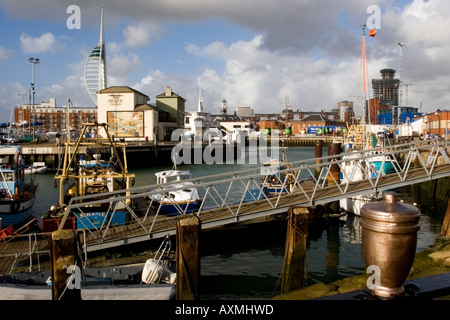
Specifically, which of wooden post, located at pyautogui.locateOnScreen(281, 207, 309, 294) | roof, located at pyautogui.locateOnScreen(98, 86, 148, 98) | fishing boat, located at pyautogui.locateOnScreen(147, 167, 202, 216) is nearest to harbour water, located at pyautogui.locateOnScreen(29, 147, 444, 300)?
wooden post, located at pyautogui.locateOnScreen(281, 207, 309, 294)

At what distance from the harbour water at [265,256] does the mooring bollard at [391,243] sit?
32.4 ft

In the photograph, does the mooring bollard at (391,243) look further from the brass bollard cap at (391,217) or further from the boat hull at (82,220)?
the boat hull at (82,220)

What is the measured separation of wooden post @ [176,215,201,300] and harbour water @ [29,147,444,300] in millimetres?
3971

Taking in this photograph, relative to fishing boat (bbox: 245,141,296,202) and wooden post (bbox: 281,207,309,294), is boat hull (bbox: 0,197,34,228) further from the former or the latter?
wooden post (bbox: 281,207,309,294)

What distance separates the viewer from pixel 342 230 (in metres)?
23.4

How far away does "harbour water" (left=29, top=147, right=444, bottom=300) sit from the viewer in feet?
49.0

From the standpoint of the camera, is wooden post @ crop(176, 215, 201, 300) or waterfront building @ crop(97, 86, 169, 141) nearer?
wooden post @ crop(176, 215, 201, 300)

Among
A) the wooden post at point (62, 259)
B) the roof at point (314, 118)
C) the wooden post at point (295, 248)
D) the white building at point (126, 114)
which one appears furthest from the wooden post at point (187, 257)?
the roof at point (314, 118)

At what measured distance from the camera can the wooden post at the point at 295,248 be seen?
11.9 m

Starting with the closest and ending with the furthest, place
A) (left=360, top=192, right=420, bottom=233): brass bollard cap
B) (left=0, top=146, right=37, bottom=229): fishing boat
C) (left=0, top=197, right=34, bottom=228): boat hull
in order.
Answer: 1. (left=360, top=192, right=420, bottom=233): brass bollard cap
2. (left=0, top=197, right=34, bottom=228): boat hull
3. (left=0, top=146, right=37, bottom=229): fishing boat

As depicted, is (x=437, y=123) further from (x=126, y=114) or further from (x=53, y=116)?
(x=53, y=116)

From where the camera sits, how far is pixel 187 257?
10.0m

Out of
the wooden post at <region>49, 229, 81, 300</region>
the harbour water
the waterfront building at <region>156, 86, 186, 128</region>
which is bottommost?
the harbour water
